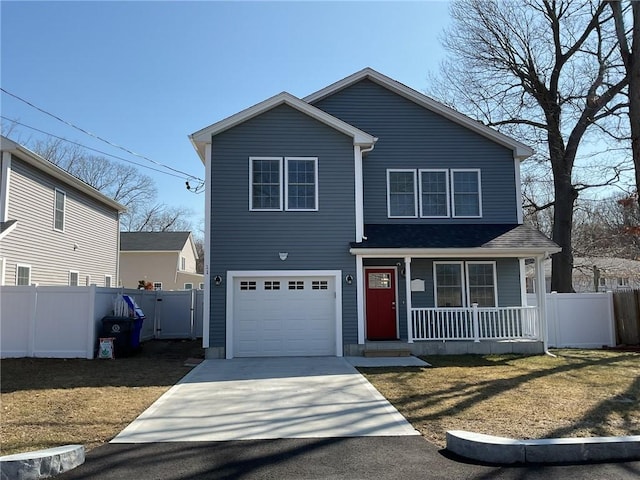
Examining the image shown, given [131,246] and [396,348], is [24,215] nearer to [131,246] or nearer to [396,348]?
[396,348]

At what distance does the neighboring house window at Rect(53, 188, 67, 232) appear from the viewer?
16011mm

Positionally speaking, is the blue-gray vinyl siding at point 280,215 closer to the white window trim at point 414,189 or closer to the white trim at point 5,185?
the white window trim at point 414,189

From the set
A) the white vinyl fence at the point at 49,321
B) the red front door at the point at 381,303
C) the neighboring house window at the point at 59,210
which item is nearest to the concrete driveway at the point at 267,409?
the red front door at the point at 381,303

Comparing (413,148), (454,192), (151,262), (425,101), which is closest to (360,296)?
(454,192)

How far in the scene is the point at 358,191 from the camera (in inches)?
509

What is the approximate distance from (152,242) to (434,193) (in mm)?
23415

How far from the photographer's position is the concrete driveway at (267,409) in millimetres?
6004

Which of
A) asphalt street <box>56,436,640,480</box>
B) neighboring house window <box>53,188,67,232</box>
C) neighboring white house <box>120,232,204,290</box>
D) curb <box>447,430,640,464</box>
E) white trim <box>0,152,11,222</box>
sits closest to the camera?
asphalt street <box>56,436,640,480</box>

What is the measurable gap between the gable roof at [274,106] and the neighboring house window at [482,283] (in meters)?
4.56

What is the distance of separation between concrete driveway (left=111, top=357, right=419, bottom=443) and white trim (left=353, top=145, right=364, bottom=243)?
3.76 m

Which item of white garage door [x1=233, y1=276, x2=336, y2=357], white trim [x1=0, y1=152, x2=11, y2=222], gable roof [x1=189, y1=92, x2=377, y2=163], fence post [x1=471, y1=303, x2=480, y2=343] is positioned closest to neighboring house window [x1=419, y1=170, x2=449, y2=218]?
gable roof [x1=189, y1=92, x2=377, y2=163]

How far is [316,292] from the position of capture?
42.0ft

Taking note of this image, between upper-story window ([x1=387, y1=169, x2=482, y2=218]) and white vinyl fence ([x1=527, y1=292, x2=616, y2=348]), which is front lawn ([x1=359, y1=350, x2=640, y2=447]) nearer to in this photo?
white vinyl fence ([x1=527, y1=292, x2=616, y2=348])

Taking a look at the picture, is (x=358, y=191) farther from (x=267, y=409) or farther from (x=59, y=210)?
(x=59, y=210)
